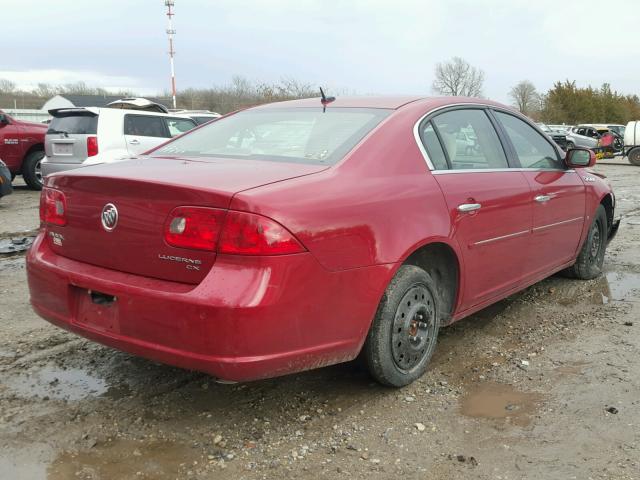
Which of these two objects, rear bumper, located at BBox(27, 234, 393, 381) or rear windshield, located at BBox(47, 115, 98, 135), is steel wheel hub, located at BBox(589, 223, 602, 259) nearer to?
rear bumper, located at BBox(27, 234, 393, 381)

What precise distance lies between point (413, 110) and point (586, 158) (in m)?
1.86

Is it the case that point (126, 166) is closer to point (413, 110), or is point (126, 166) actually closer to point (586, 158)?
point (413, 110)

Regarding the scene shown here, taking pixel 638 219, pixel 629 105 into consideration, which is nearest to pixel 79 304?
pixel 638 219

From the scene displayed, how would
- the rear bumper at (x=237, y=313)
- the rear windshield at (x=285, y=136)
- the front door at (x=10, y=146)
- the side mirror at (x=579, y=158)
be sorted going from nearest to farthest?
1. the rear bumper at (x=237, y=313)
2. the rear windshield at (x=285, y=136)
3. the side mirror at (x=579, y=158)
4. the front door at (x=10, y=146)

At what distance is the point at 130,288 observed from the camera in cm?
248

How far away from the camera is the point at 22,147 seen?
11.6 m

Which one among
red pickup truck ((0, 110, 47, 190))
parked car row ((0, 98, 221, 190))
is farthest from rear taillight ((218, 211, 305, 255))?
red pickup truck ((0, 110, 47, 190))

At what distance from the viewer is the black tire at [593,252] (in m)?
5.07

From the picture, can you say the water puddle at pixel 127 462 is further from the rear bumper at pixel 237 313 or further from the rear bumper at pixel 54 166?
the rear bumper at pixel 54 166

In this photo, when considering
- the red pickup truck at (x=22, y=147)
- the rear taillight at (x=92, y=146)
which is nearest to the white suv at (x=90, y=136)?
the rear taillight at (x=92, y=146)

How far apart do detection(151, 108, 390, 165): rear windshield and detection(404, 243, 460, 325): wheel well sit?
2.41 feet

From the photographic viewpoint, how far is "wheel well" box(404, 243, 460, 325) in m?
3.21

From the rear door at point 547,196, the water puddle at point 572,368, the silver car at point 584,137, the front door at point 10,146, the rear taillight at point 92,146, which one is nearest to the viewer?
the water puddle at point 572,368

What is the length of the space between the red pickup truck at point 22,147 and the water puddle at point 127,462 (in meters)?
10.4
